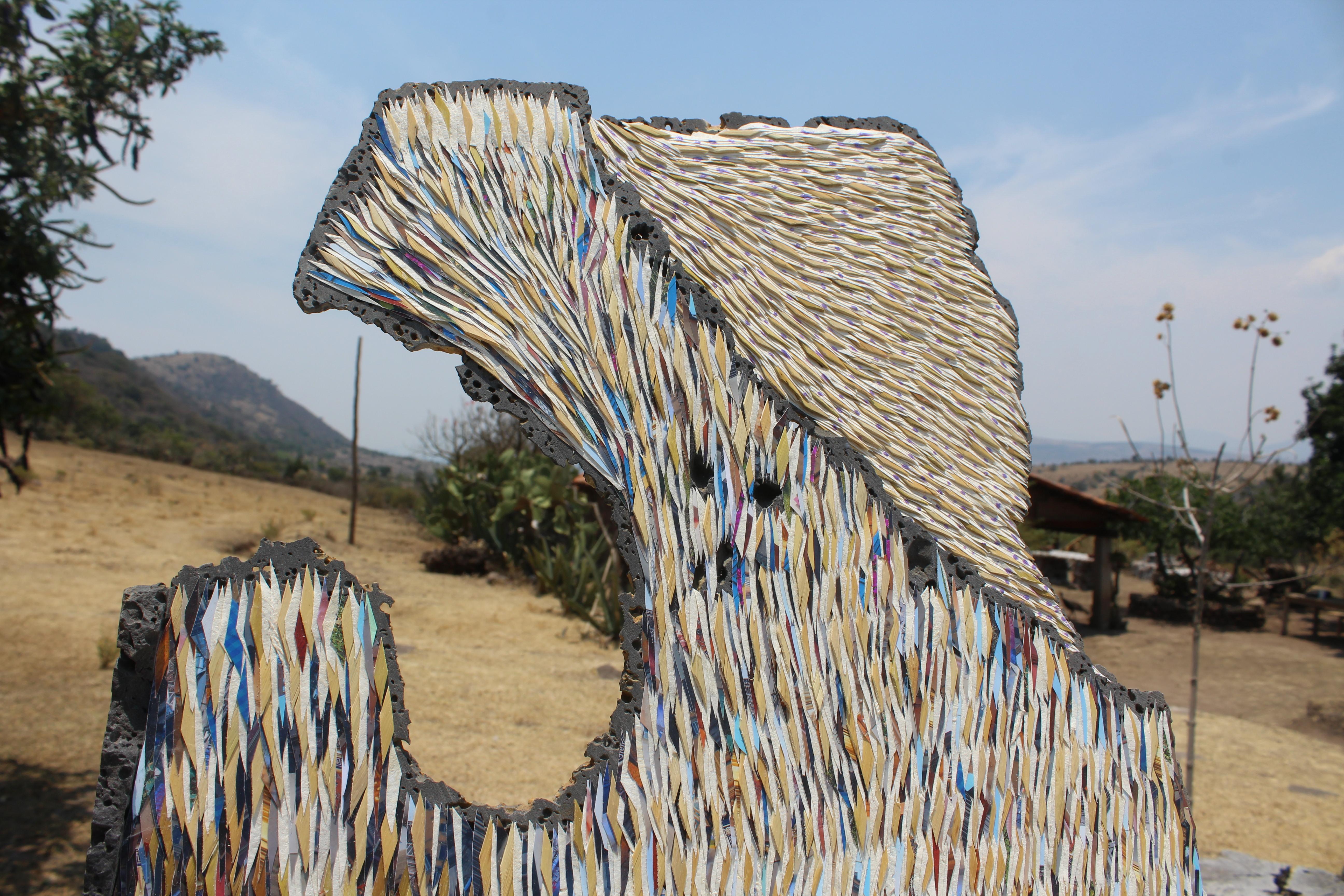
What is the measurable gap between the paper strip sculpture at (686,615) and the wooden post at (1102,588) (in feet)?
40.9

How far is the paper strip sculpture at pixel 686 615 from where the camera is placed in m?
1.45

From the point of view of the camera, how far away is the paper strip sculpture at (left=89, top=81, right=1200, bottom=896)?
1.45m

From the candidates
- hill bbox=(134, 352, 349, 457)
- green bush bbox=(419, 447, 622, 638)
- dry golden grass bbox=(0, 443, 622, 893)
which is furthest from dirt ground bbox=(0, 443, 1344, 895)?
hill bbox=(134, 352, 349, 457)

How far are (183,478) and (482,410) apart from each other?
881cm

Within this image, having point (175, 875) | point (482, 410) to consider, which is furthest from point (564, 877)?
point (482, 410)

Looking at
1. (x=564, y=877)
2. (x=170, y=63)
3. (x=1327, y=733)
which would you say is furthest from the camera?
(x=1327, y=733)

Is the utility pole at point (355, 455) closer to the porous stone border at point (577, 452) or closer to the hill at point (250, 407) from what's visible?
the porous stone border at point (577, 452)

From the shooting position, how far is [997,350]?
2303 mm

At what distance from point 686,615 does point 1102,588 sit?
13.6 metres

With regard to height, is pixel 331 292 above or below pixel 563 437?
above

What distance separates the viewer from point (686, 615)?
165 cm

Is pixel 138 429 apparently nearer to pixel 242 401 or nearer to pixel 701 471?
pixel 701 471

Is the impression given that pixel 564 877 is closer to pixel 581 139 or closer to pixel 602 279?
pixel 602 279

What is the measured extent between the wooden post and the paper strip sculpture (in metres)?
12.5
